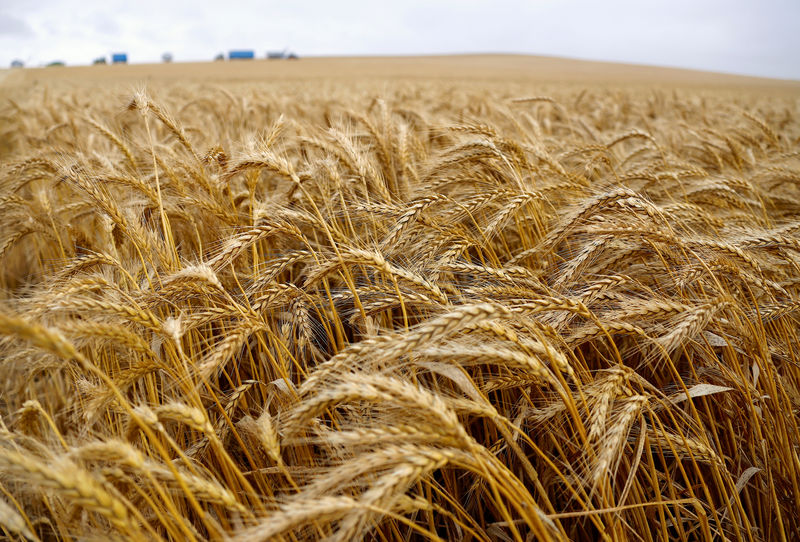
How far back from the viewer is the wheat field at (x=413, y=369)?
95 cm

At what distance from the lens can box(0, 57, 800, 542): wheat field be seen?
95 centimetres

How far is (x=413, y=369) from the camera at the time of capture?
1312 mm

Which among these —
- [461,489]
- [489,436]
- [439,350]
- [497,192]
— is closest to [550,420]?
[489,436]

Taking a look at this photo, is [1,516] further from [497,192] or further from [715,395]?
[715,395]

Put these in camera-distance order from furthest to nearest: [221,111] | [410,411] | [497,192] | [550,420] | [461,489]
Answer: [221,111]
[497,192]
[461,489]
[550,420]
[410,411]

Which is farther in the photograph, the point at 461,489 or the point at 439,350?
the point at 461,489

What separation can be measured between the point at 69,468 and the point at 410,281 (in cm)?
91

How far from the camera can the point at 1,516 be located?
0.87 m

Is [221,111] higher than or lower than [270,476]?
higher

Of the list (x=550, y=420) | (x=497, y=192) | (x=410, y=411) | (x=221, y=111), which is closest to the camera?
(x=410, y=411)

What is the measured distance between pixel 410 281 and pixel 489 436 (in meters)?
0.60

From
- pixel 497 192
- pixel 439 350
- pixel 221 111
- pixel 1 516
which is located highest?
pixel 221 111

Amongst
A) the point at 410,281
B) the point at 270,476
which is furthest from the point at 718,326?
the point at 270,476

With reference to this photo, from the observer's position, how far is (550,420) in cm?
155
